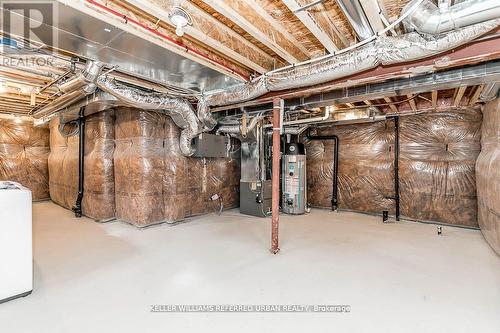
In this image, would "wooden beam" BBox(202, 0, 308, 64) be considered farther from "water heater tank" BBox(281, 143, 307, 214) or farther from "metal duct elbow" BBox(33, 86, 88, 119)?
"water heater tank" BBox(281, 143, 307, 214)

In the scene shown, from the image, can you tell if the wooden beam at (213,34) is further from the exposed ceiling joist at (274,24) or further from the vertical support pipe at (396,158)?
the vertical support pipe at (396,158)

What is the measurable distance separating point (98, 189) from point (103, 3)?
12.1 ft

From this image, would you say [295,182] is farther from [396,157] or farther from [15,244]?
[15,244]

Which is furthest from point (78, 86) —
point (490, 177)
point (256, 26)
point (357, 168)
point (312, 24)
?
point (490, 177)

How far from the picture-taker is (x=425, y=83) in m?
2.64

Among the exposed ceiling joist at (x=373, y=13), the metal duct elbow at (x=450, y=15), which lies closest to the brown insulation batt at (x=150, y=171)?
the exposed ceiling joist at (x=373, y=13)

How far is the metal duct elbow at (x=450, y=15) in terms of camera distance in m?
1.53

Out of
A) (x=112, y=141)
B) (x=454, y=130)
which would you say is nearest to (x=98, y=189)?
(x=112, y=141)

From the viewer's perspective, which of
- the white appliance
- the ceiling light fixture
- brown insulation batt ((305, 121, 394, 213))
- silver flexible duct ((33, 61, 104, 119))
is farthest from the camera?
brown insulation batt ((305, 121, 394, 213))

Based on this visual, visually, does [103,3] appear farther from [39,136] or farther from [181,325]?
[39,136]

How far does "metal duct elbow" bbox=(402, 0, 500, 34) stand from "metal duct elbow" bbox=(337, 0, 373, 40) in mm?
300

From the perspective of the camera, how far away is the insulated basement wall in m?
4.51

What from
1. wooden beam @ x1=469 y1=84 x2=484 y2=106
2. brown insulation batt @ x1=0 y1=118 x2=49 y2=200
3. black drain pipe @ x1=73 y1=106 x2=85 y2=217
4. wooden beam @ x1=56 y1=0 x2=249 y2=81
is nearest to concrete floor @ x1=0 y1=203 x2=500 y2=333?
black drain pipe @ x1=73 y1=106 x2=85 y2=217

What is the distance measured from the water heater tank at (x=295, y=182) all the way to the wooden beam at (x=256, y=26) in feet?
9.24
